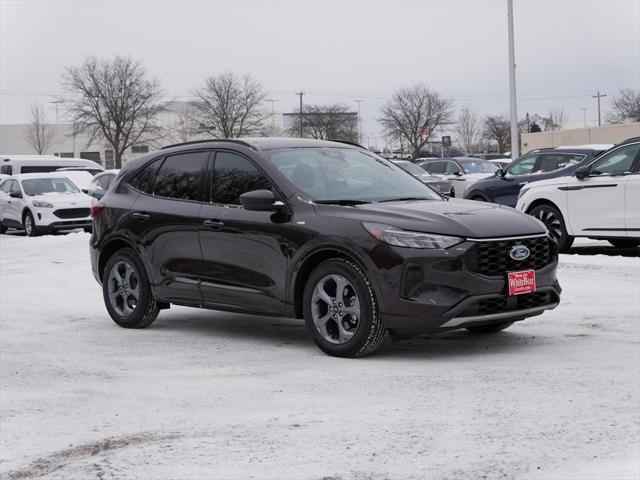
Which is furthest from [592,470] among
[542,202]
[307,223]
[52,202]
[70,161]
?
[70,161]

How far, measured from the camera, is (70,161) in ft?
122

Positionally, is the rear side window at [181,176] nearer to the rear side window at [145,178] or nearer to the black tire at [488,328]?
the rear side window at [145,178]

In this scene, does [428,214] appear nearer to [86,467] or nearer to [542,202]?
[86,467]

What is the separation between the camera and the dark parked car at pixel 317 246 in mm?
7793

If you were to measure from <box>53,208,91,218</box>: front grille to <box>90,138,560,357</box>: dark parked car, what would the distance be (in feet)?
56.0

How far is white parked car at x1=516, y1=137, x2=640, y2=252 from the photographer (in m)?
15.0

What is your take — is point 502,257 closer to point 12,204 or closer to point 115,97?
point 12,204

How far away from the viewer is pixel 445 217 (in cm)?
798

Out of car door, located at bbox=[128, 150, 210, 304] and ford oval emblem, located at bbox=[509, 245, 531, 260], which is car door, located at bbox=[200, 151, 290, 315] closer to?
car door, located at bbox=[128, 150, 210, 304]

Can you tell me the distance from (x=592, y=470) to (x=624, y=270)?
8.51m

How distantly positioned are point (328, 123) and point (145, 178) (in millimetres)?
87294

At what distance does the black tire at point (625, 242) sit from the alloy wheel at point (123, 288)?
8227 millimetres

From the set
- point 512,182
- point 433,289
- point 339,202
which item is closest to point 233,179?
point 339,202

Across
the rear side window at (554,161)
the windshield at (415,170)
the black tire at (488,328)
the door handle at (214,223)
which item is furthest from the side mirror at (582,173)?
the windshield at (415,170)
